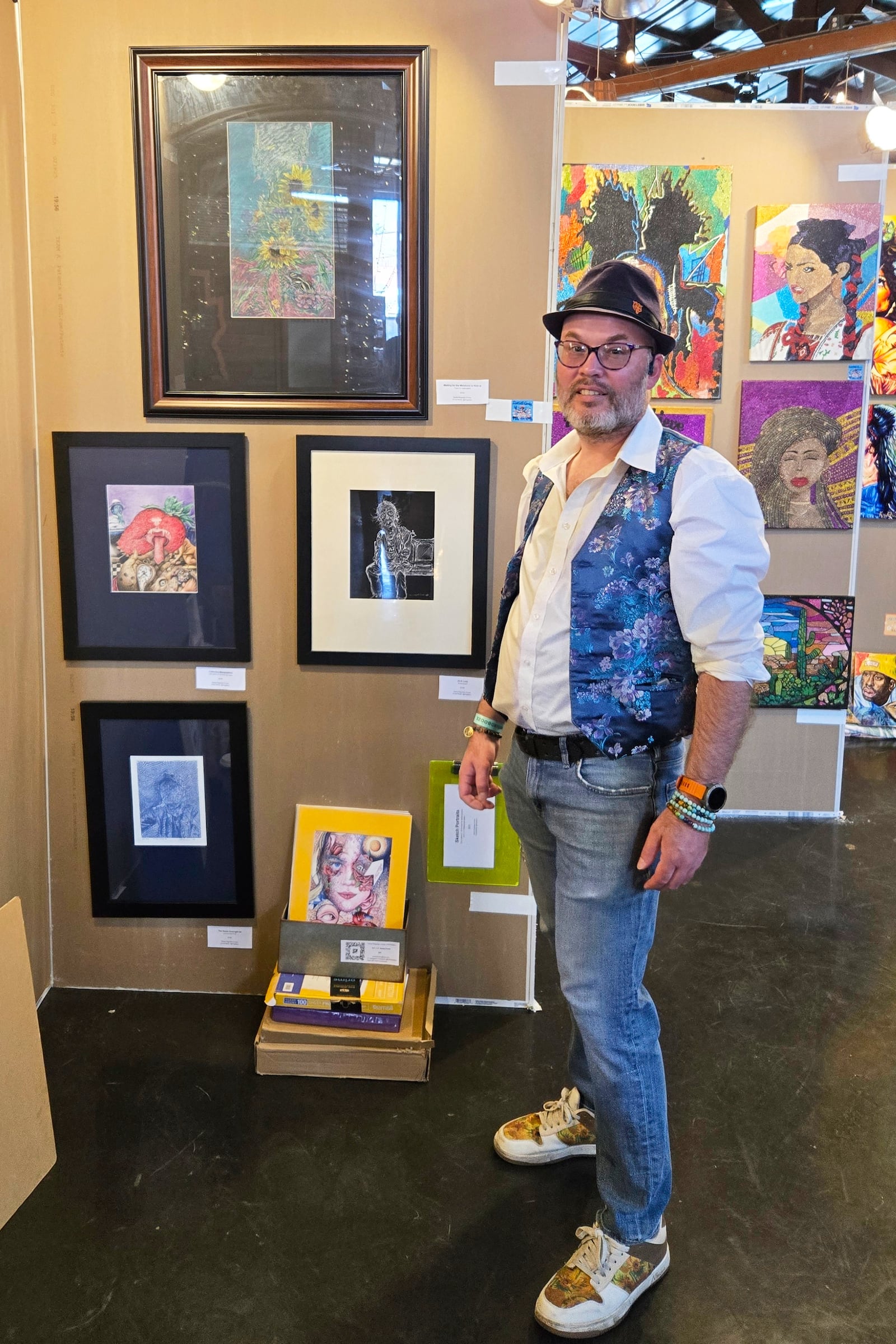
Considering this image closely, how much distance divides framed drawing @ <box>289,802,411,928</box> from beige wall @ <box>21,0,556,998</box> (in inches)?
2.2

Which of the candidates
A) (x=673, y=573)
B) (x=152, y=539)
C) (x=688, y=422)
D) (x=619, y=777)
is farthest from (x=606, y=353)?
(x=688, y=422)

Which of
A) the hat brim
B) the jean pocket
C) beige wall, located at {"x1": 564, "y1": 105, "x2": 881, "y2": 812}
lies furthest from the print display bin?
beige wall, located at {"x1": 564, "y1": 105, "x2": 881, "y2": 812}

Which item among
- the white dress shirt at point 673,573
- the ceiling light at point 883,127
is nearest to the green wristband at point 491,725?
the white dress shirt at point 673,573

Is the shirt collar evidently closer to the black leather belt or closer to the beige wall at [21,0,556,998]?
the black leather belt

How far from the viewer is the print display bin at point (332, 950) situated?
7.63 ft

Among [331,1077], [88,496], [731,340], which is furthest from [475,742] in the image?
[731,340]

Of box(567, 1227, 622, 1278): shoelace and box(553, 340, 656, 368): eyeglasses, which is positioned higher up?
box(553, 340, 656, 368): eyeglasses

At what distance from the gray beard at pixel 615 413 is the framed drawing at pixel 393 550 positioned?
2.42 ft

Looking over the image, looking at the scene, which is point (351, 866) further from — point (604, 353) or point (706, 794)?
point (604, 353)

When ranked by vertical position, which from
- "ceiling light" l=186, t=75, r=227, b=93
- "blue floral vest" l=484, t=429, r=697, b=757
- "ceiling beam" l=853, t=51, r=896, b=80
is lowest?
"blue floral vest" l=484, t=429, r=697, b=757

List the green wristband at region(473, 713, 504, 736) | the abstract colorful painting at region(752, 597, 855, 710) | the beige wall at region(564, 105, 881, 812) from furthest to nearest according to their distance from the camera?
1. the abstract colorful painting at region(752, 597, 855, 710)
2. the beige wall at region(564, 105, 881, 812)
3. the green wristband at region(473, 713, 504, 736)

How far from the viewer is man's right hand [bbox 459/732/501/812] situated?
1.87m

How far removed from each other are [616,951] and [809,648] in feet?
8.99

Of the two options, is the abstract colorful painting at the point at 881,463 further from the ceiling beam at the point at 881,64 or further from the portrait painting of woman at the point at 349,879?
the portrait painting of woman at the point at 349,879
